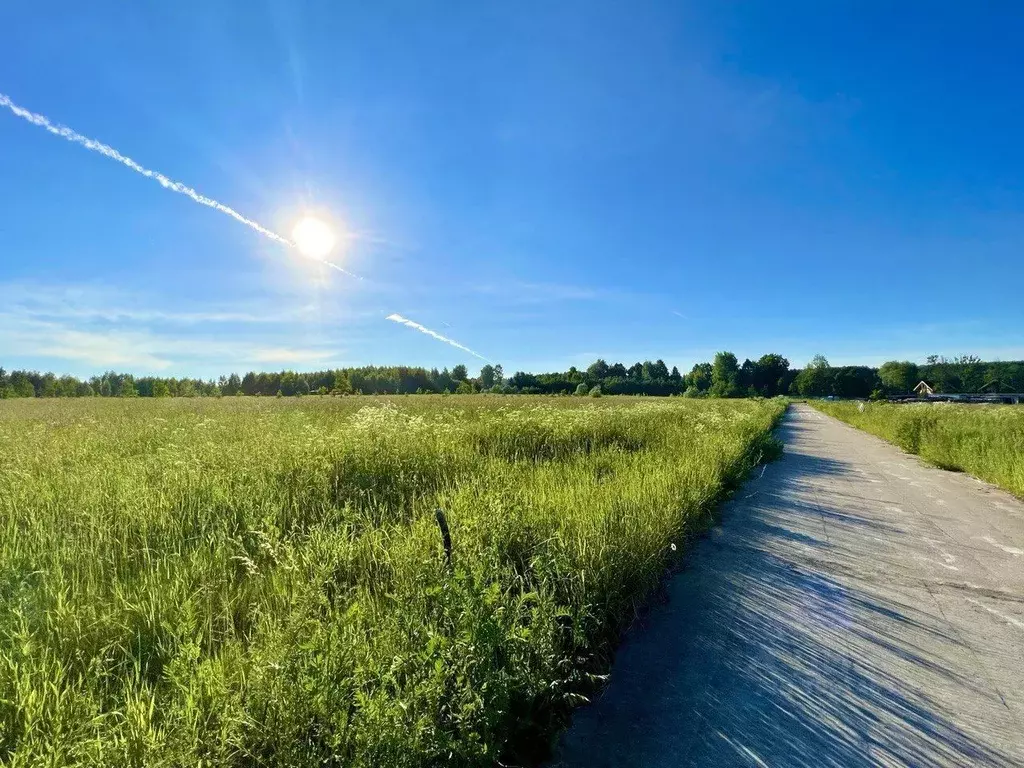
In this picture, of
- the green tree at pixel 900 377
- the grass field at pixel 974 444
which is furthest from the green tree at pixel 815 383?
the grass field at pixel 974 444

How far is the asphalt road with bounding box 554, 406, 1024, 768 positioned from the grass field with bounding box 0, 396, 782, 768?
1.10 feet

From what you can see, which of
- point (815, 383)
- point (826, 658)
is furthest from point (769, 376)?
point (826, 658)

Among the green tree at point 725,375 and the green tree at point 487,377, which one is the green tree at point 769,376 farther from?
the green tree at point 487,377

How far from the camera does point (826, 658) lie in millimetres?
2982

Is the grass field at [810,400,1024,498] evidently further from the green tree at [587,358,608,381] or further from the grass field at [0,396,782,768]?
the green tree at [587,358,608,381]

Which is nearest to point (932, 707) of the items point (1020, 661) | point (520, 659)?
point (1020, 661)

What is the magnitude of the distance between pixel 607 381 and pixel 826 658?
81.7 m

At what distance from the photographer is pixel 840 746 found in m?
2.26

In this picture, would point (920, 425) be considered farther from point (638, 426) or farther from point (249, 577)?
point (249, 577)

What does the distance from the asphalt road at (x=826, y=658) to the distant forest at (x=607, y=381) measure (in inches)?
2029

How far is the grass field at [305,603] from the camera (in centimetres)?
181

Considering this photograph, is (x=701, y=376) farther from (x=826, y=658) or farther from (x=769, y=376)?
(x=826, y=658)

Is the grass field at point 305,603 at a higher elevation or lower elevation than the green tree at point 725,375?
lower

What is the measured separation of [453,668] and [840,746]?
198 cm
